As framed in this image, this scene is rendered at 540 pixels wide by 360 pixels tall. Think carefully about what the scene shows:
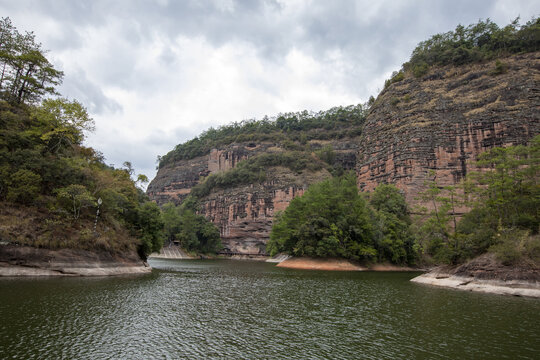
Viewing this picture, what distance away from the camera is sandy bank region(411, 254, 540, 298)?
69.7 feet

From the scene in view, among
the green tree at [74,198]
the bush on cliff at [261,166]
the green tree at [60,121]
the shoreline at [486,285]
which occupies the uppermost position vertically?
the bush on cliff at [261,166]

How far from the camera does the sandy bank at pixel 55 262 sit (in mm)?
22531

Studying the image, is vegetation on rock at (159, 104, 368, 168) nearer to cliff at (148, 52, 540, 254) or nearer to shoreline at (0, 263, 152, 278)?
cliff at (148, 52, 540, 254)

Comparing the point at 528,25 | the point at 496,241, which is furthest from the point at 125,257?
the point at 528,25

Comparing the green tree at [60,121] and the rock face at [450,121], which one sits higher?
the rock face at [450,121]

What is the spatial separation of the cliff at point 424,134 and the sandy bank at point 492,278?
108 ft

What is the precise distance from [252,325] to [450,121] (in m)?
64.1

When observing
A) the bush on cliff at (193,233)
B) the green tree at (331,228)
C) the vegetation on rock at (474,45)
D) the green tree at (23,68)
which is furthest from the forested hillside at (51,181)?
the vegetation on rock at (474,45)

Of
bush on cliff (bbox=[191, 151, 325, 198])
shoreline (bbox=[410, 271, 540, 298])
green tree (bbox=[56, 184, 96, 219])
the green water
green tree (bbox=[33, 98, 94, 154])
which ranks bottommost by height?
the green water

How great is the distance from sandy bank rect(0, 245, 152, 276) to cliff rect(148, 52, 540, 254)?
51.9 m

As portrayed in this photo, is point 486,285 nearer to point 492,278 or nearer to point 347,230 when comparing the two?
point 492,278

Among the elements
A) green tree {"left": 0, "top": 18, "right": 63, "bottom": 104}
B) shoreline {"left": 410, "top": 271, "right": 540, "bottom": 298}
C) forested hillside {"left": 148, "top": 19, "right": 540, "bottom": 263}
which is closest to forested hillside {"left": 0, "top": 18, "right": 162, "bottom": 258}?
green tree {"left": 0, "top": 18, "right": 63, "bottom": 104}

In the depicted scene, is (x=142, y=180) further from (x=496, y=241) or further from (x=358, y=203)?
(x=496, y=241)

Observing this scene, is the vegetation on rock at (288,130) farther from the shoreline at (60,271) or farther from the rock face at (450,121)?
the shoreline at (60,271)
